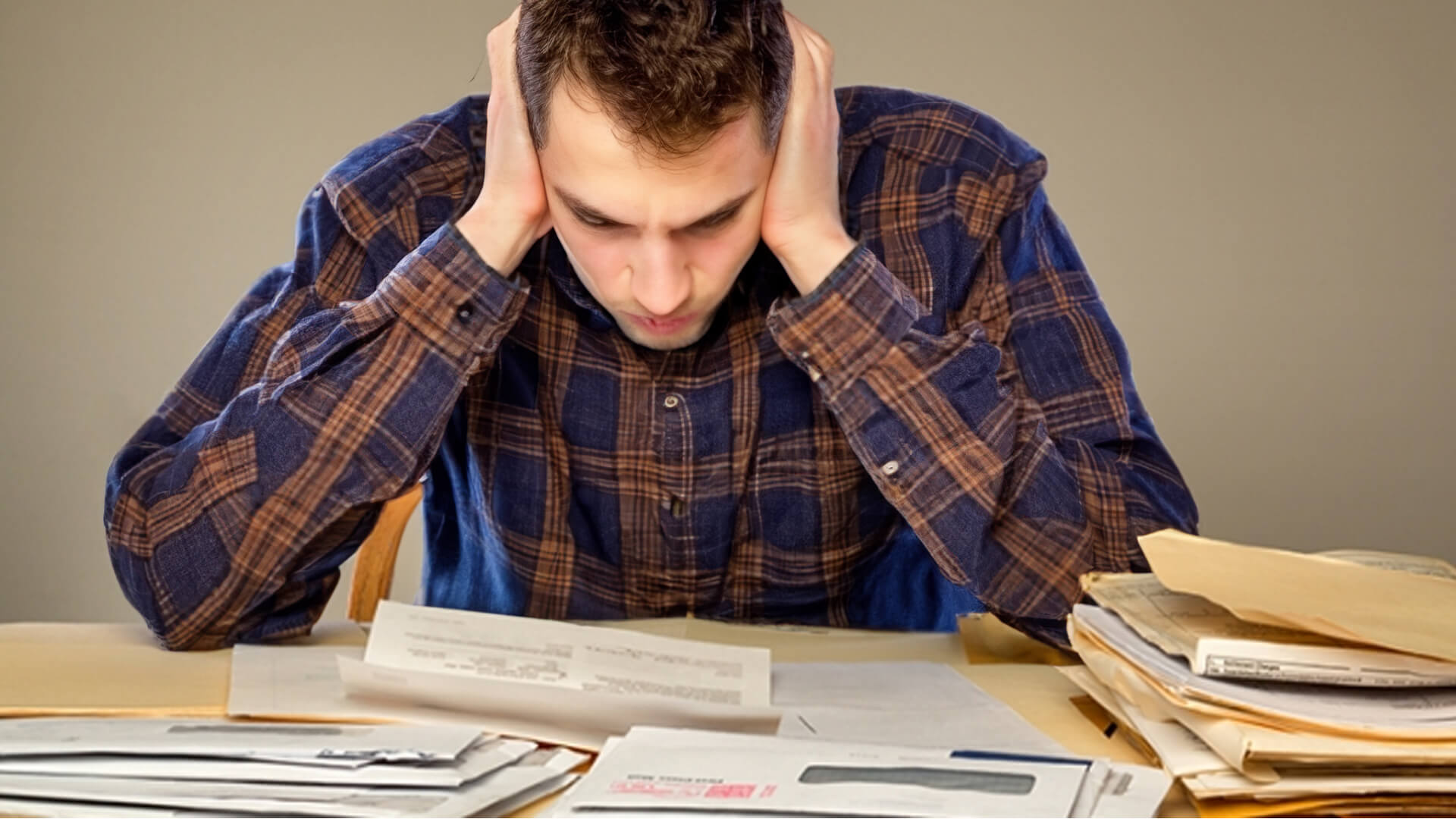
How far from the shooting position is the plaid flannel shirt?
48.0 inches

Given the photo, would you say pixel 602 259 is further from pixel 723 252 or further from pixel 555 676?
pixel 555 676

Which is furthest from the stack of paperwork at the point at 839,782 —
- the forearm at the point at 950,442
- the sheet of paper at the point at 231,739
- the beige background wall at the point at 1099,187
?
the beige background wall at the point at 1099,187

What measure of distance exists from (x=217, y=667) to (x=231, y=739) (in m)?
0.33

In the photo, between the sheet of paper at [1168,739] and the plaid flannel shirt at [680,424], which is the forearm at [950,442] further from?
the sheet of paper at [1168,739]

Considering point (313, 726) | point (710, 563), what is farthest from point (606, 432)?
point (313, 726)

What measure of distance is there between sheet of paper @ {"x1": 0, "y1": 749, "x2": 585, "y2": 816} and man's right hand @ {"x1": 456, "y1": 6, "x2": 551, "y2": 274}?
2.02 ft

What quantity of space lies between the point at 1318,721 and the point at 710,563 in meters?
0.76

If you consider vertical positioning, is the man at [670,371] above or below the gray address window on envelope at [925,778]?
above

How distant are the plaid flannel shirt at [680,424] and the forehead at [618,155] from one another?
5.4 inches

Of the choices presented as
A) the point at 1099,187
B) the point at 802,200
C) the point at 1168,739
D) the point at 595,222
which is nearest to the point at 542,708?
the point at 1168,739

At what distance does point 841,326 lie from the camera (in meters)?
1.22

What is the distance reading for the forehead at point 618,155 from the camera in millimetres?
1118

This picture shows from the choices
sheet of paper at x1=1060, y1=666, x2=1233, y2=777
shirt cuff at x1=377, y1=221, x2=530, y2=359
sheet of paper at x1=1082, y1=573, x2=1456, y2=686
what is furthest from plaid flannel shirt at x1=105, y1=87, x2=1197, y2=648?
sheet of paper at x1=1082, y1=573, x2=1456, y2=686

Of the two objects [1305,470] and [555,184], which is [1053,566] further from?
[1305,470]
